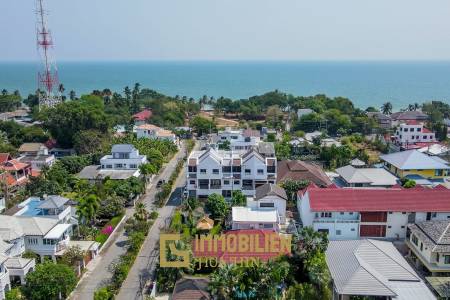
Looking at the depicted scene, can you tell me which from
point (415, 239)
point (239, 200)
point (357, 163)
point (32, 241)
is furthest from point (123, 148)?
point (415, 239)

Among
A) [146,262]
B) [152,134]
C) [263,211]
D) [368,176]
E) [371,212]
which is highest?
[152,134]

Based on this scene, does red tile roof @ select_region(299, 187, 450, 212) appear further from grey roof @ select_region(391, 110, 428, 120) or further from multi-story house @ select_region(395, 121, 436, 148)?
grey roof @ select_region(391, 110, 428, 120)

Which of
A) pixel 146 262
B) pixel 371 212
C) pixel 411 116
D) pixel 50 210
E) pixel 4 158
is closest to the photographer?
pixel 146 262

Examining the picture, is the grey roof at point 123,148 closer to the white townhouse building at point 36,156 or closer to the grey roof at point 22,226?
the white townhouse building at point 36,156

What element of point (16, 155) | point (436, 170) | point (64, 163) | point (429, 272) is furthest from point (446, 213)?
point (16, 155)

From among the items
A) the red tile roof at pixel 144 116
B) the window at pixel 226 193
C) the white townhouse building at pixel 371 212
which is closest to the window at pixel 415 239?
the white townhouse building at pixel 371 212

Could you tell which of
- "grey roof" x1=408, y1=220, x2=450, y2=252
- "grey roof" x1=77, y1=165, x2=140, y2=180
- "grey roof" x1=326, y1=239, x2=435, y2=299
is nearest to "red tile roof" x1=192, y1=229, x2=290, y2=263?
"grey roof" x1=326, y1=239, x2=435, y2=299

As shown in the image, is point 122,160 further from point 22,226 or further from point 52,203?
point 22,226

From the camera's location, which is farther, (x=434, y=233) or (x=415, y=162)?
(x=415, y=162)
